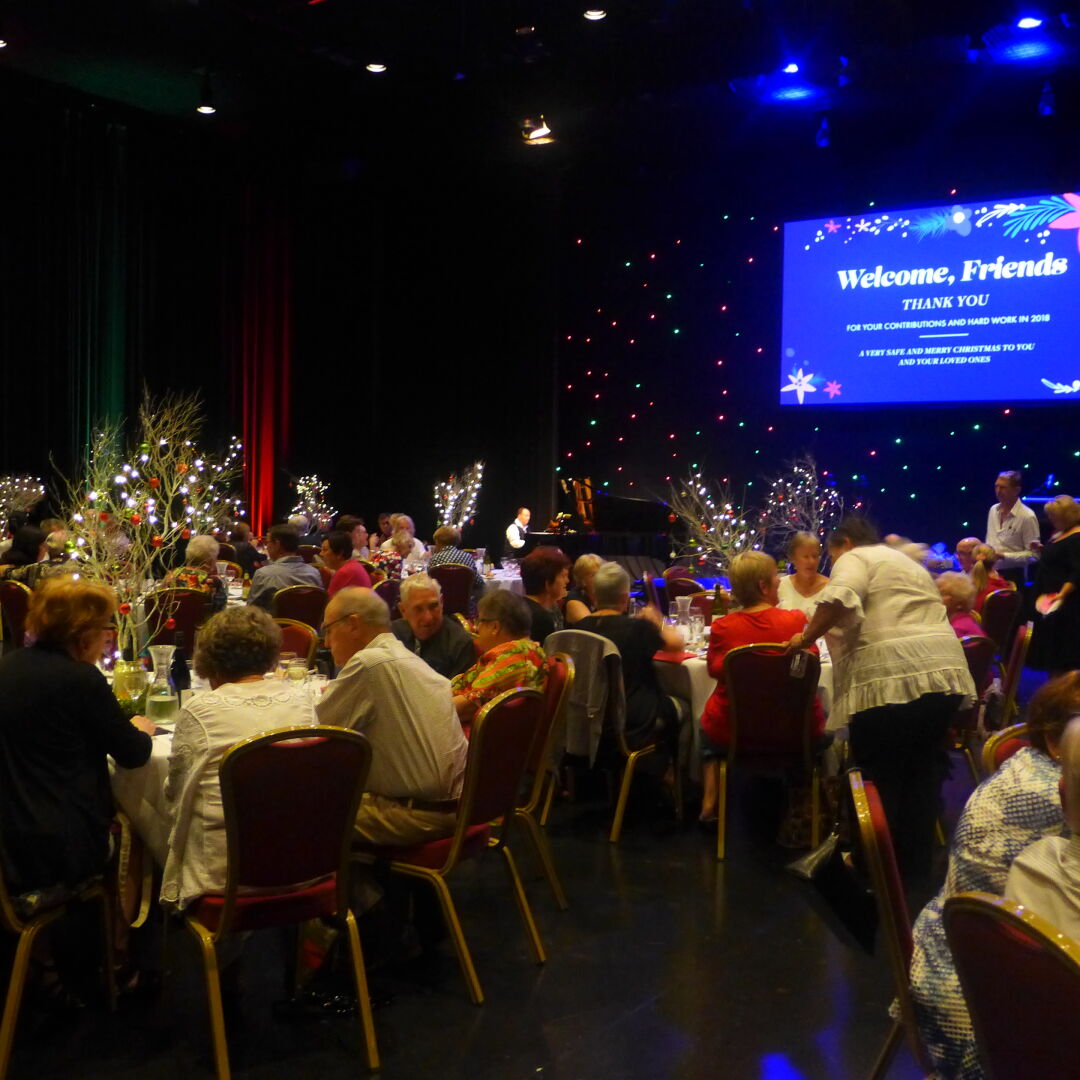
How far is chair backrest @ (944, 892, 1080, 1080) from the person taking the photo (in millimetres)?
1514

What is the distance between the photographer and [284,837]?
113 inches

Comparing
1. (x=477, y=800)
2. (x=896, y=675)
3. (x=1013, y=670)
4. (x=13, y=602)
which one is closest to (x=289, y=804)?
(x=477, y=800)

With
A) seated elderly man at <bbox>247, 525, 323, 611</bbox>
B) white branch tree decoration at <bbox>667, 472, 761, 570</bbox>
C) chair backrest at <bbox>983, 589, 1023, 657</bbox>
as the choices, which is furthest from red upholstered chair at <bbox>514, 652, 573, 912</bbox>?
white branch tree decoration at <bbox>667, 472, 761, 570</bbox>

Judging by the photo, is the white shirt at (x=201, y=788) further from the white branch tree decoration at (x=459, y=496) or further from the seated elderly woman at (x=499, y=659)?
the white branch tree decoration at (x=459, y=496)

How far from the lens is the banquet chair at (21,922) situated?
9.37ft

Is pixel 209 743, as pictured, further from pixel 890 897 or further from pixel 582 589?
pixel 582 589

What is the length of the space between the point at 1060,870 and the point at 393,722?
1965 mm

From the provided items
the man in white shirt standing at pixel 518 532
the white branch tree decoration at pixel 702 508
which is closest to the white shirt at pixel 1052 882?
the white branch tree decoration at pixel 702 508

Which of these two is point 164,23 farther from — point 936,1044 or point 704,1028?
point 936,1044

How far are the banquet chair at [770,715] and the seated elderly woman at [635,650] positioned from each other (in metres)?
0.42

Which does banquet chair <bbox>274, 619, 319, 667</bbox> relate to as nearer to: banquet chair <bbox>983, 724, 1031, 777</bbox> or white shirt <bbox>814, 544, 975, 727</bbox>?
white shirt <bbox>814, 544, 975, 727</bbox>

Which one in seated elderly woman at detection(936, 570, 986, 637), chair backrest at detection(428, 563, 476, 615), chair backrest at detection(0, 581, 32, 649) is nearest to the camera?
seated elderly woman at detection(936, 570, 986, 637)

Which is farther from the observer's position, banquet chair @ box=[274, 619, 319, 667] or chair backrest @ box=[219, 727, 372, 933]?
banquet chair @ box=[274, 619, 319, 667]

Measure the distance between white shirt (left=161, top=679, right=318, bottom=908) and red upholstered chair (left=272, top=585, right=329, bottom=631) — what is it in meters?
3.44
